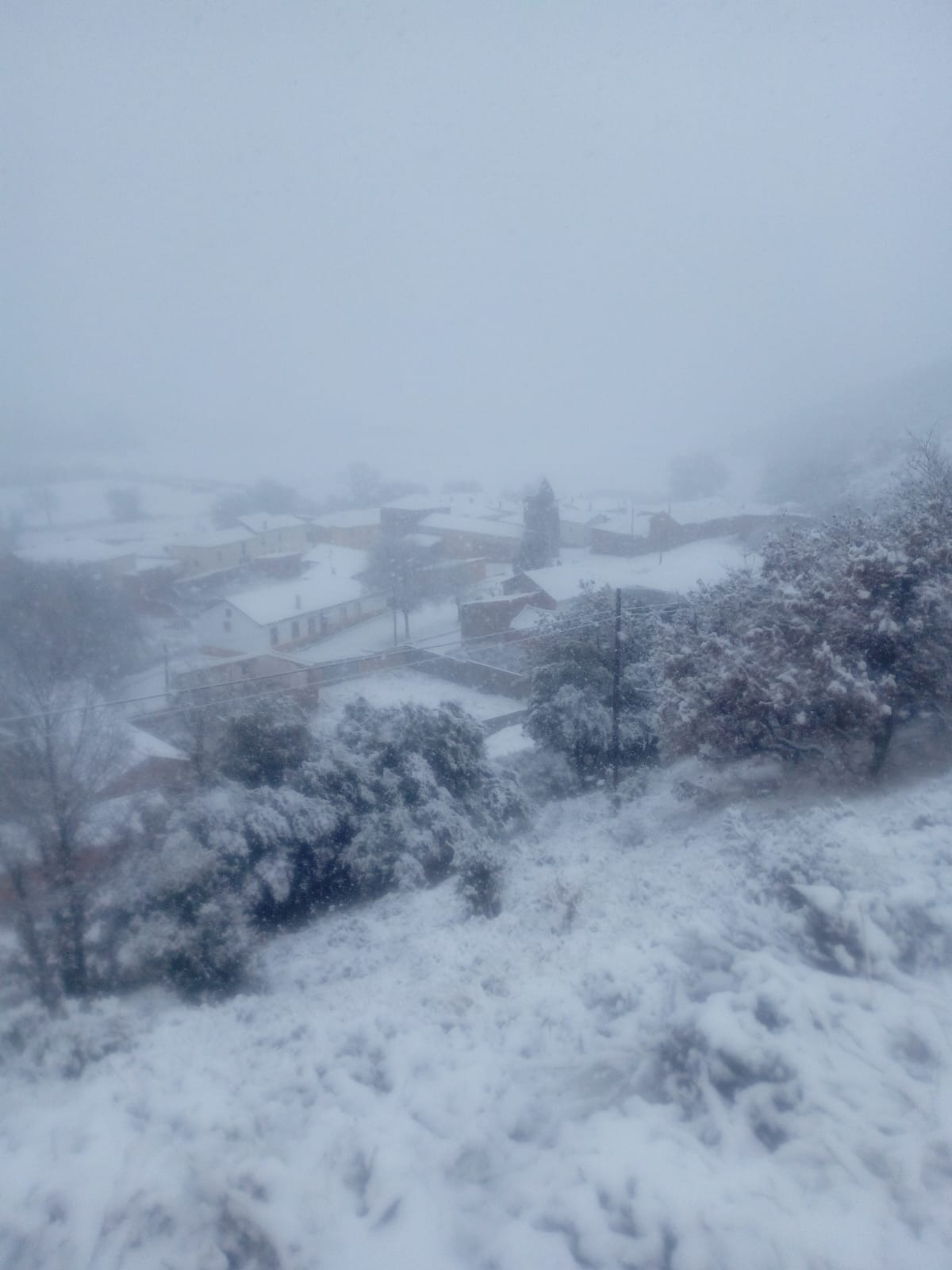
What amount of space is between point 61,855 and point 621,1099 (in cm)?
665

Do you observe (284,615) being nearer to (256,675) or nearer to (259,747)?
(256,675)

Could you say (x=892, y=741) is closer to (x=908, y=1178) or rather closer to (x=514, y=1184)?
(x=908, y=1178)

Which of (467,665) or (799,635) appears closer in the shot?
(799,635)

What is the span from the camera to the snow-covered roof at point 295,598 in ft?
73.9

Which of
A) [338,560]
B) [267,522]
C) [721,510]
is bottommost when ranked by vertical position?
[338,560]

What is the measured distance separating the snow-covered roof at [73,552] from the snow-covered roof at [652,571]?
16.0 metres

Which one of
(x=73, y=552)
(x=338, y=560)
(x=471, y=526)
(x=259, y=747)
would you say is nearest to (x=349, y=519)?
(x=338, y=560)

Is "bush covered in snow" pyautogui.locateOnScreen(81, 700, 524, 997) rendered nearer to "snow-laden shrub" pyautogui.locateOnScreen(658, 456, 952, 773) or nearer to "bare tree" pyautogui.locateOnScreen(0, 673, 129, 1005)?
"bare tree" pyautogui.locateOnScreen(0, 673, 129, 1005)

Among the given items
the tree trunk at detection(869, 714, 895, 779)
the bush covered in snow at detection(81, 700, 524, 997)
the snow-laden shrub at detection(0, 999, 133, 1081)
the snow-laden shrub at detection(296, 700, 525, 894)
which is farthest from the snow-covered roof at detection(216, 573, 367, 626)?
the tree trunk at detection(869, 714, 895, 779)

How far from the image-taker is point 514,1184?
13.0 feet

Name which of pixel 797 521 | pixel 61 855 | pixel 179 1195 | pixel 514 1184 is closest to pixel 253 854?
pixel 61 855

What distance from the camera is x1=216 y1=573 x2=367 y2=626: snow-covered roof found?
22516mm

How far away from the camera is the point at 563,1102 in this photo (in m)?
4.43

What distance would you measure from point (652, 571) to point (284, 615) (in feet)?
44.7
